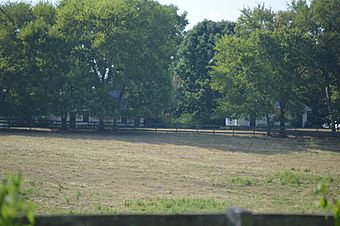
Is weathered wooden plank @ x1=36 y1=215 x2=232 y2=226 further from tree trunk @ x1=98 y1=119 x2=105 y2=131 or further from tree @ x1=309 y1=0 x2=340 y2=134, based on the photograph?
tree trunk @ x1=98 y1=119 x2=105 y2=131

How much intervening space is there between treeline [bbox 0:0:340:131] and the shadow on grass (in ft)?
11.5

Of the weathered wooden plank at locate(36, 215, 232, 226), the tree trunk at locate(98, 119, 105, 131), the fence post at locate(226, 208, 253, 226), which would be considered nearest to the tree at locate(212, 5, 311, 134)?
the tree trunk at locate(98, 119, 105, 131)

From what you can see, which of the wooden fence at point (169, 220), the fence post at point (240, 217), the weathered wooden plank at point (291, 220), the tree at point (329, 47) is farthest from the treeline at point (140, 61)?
the fence post at point (240, 217)

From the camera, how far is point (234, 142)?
47531 mm

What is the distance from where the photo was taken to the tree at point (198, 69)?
214 feet

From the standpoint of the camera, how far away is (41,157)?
2945cm

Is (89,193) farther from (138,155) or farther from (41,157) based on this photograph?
(138,155)

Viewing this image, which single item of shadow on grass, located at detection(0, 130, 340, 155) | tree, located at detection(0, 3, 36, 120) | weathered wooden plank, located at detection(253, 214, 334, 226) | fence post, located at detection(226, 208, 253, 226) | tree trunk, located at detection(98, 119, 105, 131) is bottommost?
shadow on grass, located at detection(0, 130, 340, 155)

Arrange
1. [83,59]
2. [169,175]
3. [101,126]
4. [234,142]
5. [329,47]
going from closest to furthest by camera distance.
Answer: [169,175] → [234,142] → [329,47] → [83,59] → [101,126]

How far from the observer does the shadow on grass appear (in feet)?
143

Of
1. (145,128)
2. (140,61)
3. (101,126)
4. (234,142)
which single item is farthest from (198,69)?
(234,142)

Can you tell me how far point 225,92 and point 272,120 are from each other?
6360mm

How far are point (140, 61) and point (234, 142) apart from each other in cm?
1484

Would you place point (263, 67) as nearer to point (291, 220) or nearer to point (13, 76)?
point (13, 76)
